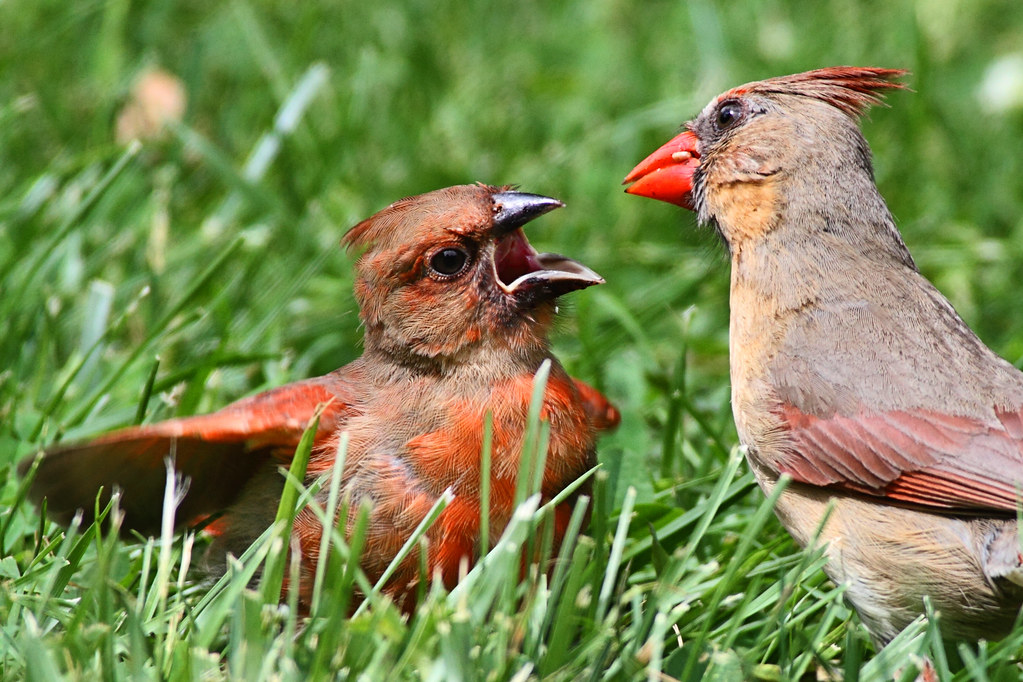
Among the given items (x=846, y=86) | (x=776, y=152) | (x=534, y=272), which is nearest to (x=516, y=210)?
(x=534, y=272)

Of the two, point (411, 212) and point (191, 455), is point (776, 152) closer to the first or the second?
point (411, 212)

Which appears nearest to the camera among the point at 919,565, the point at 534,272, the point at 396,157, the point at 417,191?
the point at 919,565

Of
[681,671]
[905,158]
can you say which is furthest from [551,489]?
[905,158]

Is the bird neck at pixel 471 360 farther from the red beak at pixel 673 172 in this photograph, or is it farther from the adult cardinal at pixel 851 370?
the red beak at pixel 673 172

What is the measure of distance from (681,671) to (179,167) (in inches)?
135

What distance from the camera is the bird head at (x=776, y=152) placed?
3395 millimetres

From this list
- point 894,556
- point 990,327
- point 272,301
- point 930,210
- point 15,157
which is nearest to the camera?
point 894,556

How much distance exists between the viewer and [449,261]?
3.20m

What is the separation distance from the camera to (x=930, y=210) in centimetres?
540

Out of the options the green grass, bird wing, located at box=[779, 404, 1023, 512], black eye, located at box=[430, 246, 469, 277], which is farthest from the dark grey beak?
bird wing, located at box=[779, 404, 1023, 512]

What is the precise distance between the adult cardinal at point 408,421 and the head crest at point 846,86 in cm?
82

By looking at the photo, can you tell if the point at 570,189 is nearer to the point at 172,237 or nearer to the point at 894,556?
the point at 172,237

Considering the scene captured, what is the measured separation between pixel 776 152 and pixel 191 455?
1.65 meters

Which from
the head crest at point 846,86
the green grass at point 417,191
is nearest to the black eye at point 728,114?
the head crest at point 846,86
